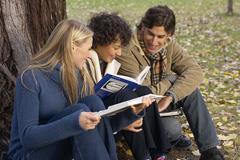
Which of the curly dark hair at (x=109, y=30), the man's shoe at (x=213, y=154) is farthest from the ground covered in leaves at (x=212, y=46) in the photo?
the curly dark hair at (x=109, y=30)

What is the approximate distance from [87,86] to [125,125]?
0.34 metres

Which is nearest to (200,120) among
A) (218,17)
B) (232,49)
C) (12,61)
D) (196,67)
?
(196,67)

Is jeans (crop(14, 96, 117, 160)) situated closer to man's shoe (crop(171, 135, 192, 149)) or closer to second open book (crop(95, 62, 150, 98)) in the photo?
second open book (crop(95, 62, 150, 98))

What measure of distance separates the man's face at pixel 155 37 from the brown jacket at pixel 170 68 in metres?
0.08

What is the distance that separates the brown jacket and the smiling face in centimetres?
31

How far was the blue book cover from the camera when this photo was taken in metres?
3.06

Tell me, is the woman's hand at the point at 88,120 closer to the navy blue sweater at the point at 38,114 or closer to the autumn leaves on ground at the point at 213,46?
the navy blue sweater at the point at 38,114

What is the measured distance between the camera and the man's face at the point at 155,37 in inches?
146

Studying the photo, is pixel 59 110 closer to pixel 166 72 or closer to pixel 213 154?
pixel 166 72

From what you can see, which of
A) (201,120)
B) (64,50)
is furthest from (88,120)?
(201,120)

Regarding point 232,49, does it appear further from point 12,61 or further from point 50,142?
point 50,142

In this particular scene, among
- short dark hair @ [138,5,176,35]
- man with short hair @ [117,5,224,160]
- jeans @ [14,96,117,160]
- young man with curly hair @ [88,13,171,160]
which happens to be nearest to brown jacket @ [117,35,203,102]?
man with short hair @ [117,5,224,160]

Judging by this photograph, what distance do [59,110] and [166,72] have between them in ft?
4.44

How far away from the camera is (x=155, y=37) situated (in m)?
3.71
